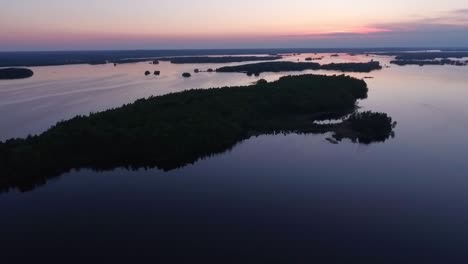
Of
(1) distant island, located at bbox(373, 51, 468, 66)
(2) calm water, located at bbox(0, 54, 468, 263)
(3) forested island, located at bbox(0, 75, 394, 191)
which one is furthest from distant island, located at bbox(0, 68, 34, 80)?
(1) distant island, located at bbox(373, 51, 468, 66)

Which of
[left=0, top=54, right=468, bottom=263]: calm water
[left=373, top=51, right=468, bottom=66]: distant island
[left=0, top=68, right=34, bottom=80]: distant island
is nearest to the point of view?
[left=0, top=54, right=468, bottom=263]: calm water

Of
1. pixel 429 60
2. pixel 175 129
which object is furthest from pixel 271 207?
pixel 429 60

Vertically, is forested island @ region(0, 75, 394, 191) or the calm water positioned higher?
forested island @ region(0, 75, 394, 191)

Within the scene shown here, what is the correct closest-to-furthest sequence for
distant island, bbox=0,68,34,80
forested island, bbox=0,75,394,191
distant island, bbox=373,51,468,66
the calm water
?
the calm water < forested island, bbox=0,75,394,191 < distant island, bbox=0,68,34,80 < distant island, bbox=373,51,468,66

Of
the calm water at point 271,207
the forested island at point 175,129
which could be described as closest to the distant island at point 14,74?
the forested island at point 175,129

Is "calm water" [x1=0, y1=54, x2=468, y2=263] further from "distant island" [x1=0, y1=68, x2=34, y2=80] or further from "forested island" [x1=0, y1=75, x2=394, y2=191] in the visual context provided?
"distant island" [x1=0, y1=68, x2=34, y2=80]

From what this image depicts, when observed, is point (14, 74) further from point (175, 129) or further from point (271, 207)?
point (271, 207)
